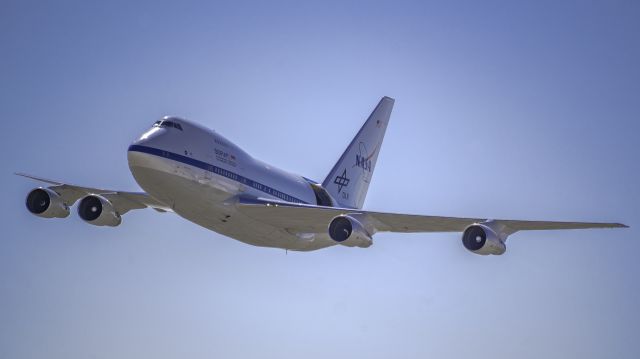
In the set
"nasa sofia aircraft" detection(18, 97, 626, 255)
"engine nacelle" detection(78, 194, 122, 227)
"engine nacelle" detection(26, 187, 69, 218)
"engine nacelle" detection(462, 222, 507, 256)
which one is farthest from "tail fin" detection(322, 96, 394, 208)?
"engine nacelle" detection(26, 187, 69, 218)

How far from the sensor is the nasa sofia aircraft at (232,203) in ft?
152

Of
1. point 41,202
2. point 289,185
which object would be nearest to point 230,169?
point 289,185

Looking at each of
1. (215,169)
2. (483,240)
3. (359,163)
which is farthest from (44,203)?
(483,240)

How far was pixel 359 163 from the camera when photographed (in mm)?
68938

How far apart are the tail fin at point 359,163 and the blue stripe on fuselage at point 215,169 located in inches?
452

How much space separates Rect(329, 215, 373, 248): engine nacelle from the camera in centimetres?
4650

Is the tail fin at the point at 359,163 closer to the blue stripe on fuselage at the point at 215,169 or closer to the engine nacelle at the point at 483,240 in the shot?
the blue stripe on fuselage at the point at 215,169

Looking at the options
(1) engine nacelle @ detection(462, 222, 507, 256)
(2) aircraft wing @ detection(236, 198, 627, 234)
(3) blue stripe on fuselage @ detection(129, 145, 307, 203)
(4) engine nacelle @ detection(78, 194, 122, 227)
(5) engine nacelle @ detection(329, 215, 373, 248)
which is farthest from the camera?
(4) engine nacelle @ detection(78, 194, 122, 227)

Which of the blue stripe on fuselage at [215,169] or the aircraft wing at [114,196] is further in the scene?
the aircraft wing at [114,196]

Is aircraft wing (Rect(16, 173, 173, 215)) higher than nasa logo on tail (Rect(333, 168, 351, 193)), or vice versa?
nasa logo on tail (Rect(333, 168, 351, 193))

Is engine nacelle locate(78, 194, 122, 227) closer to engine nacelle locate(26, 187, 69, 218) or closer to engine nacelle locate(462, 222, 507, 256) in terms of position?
engine nacelle locate(26, 187, 69, 218)

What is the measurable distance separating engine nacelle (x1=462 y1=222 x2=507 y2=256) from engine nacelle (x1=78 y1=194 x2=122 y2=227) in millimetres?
21780

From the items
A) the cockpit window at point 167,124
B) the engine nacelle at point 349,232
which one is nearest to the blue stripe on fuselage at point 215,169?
the cockpit window at point 167,124

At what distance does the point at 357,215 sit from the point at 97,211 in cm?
1681
